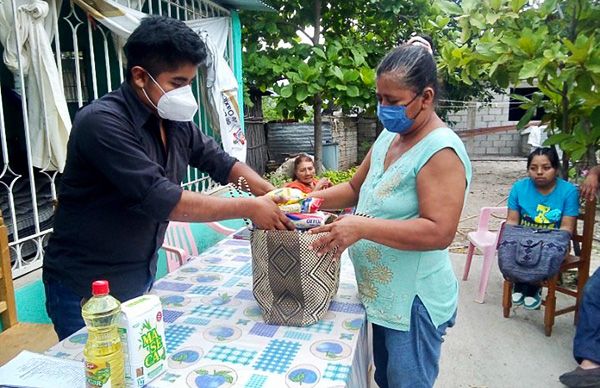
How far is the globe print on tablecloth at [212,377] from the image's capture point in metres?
1.16

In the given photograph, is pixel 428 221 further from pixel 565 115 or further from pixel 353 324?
pixel 565 115

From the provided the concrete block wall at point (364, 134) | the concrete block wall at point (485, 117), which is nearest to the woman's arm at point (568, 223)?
the concrete block wall at point (364, 134)

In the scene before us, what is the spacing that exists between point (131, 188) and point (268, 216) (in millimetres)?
414

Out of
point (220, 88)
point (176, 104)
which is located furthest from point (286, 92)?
point (176, 104)

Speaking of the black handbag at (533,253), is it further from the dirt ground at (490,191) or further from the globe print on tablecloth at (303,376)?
the globe print on tablecloth at (303,376)

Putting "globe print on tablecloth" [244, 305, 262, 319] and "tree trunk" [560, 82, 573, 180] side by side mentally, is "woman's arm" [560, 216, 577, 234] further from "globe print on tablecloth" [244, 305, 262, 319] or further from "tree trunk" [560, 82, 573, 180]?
"globe print on tablecloth" [244, 305, 262, 319]

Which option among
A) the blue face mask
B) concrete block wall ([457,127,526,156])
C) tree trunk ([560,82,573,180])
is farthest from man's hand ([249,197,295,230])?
concrete block wall ([457,127,526,156])

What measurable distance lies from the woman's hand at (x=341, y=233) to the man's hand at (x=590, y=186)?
102 inches

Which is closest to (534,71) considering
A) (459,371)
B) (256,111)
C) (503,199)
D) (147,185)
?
(459,371)

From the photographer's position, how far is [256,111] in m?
8.77

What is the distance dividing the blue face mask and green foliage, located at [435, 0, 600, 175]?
1.94m

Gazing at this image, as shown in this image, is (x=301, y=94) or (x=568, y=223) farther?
(x=301, y=94)

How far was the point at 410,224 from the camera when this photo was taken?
1.30m

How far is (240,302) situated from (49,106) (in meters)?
1.68
